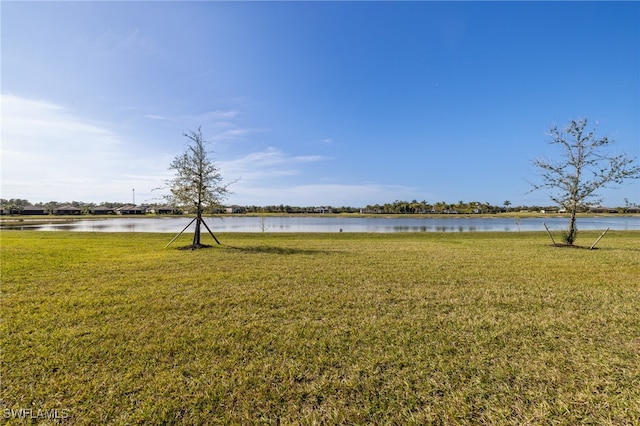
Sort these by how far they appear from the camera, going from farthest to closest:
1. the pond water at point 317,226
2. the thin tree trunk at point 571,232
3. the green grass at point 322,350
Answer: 1. the pond water at point 317,226
2. the thin tree trunk at point 571,232
3. the green grass at point 322,350

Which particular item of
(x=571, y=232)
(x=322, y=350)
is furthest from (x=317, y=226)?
(x=322, y=350)

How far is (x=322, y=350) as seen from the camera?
3.79m

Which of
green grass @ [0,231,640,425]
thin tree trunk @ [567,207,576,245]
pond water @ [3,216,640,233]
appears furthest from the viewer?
pond water @ [3,216,640,233]

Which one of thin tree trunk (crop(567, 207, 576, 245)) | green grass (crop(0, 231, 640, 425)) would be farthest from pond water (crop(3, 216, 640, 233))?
green grass (crop(0, 231, 640, 425))

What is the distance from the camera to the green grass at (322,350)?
2.74 m

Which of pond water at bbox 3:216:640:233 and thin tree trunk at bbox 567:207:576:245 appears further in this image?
pond water at bbox 3:216:640:233

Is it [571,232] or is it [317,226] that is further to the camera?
[317,226]

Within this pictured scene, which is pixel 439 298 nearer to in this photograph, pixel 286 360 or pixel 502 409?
pixel 502 409

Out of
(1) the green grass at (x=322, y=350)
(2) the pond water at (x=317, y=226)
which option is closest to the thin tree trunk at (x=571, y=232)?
(2) the pond water at (x=317, y=226)

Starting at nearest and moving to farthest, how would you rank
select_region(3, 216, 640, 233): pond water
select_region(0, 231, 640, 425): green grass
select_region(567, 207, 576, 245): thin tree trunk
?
1. select_region(0, 231, 640, 425): green grass
2. select_region(567, 207, 576, 245): thin tree trunk
3. select_region(3, 216, 640, 233): pond water

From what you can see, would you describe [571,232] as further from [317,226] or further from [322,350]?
[317,226]

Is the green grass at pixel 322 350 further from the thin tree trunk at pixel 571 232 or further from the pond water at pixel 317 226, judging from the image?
the pond water at pixel 317 226

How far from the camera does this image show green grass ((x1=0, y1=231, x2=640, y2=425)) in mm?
2740

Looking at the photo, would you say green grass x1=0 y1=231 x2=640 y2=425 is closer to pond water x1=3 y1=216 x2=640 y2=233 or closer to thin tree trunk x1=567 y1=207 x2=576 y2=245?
thin tree trunk x1=567 y1=207 x2=576 y2=245
